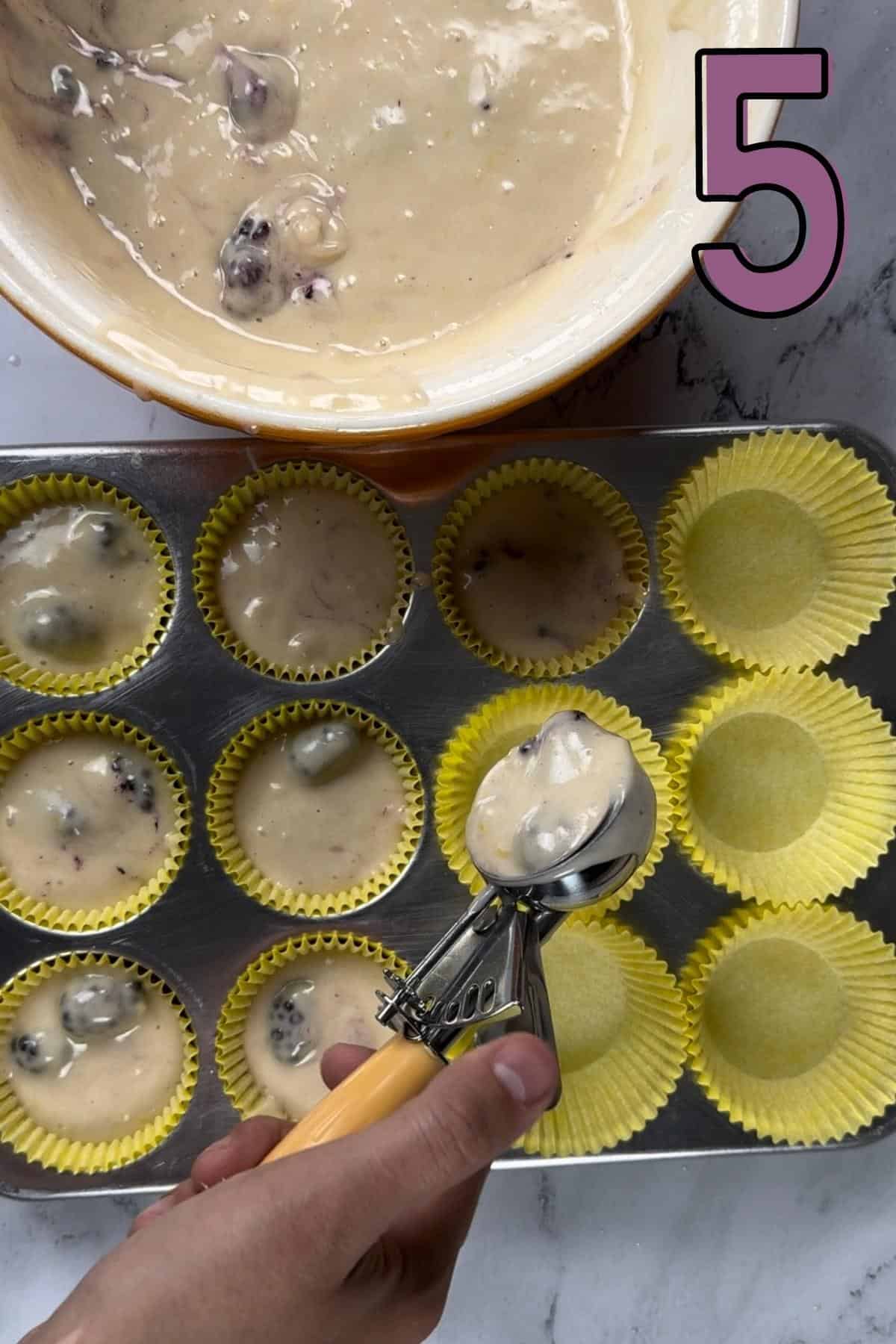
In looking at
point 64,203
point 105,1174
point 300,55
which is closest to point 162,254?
point 64,203

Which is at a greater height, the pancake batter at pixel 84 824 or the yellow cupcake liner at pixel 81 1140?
the pancake batter at pixel 84 824

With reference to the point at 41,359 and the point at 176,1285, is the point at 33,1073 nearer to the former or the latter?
the point at 176,1285

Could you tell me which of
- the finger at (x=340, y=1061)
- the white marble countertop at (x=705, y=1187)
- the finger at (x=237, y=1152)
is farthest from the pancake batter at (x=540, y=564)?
the finger at (x=237, y=1152)

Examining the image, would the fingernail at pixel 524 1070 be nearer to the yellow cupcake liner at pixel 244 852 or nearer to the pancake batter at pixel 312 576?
the yellow cupcake liner at pixel 244 852

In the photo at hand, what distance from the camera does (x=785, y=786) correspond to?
1229 mm

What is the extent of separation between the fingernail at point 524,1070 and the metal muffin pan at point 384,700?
1.17 ft

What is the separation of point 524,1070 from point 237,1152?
41 centimetres

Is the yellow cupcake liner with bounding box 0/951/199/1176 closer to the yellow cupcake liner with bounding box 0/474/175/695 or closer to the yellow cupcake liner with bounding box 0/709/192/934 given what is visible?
the yellow cupcake liner with bounding box 0/709/192/934

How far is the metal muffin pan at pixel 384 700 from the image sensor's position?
117 centimetres

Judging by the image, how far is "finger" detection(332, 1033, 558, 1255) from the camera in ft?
2.60

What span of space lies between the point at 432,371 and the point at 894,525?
60 cm

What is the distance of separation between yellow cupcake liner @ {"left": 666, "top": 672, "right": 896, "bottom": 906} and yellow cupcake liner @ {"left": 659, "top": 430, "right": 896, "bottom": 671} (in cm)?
5

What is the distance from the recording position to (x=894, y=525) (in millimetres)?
1174

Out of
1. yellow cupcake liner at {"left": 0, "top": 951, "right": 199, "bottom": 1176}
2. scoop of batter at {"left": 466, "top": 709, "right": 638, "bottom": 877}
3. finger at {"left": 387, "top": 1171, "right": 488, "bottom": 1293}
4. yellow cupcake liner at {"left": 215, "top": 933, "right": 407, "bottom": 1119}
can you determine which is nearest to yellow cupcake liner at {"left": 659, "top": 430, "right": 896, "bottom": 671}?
scoop of batter at {"left": 466, "top": 709, "right": 638, "bottom": 877}
